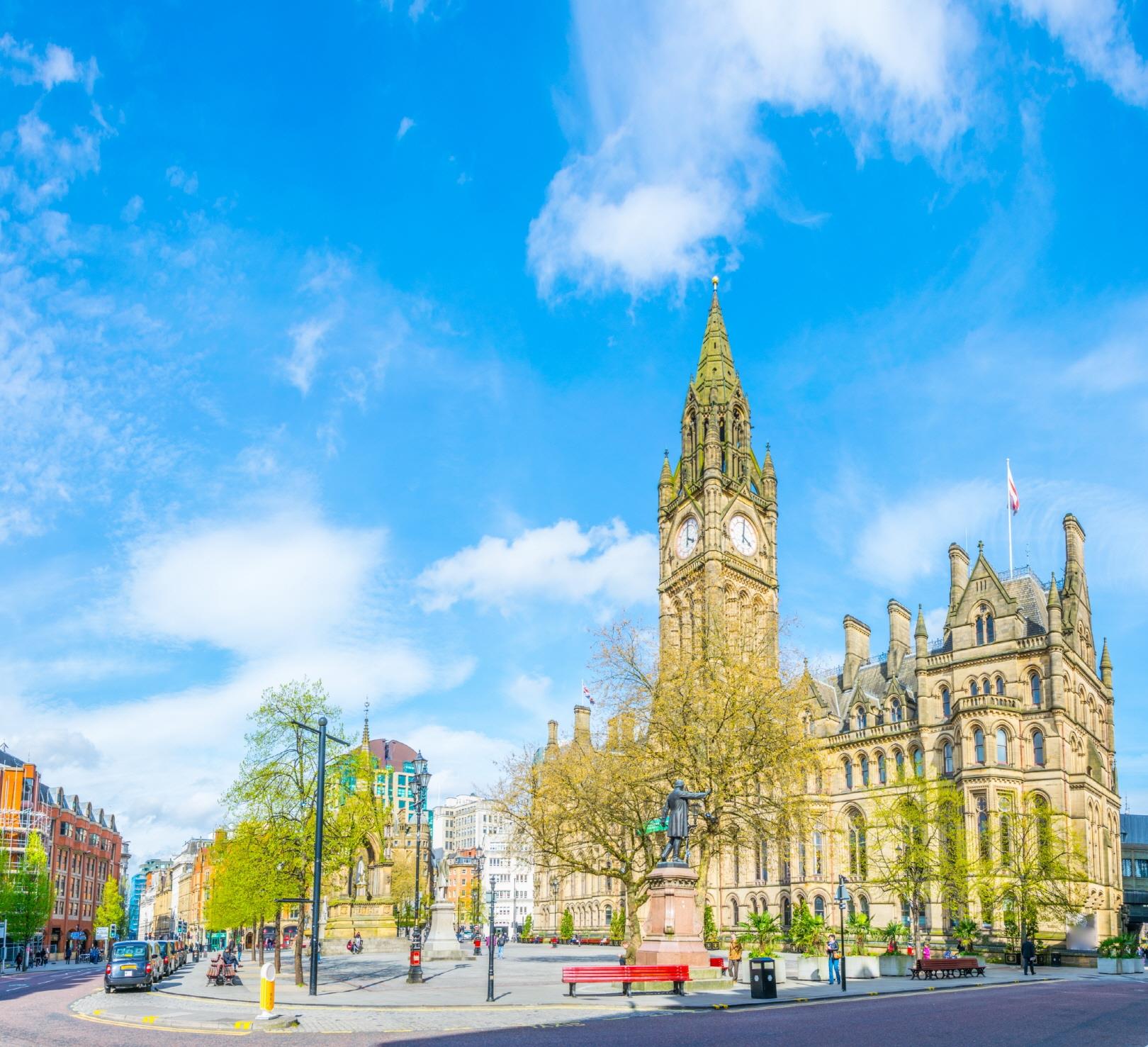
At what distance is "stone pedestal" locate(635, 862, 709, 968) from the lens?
27672 mm

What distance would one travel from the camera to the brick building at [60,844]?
9794 cm

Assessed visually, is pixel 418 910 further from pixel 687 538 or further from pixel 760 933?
pixel 687 538

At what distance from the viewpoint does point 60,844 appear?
108m

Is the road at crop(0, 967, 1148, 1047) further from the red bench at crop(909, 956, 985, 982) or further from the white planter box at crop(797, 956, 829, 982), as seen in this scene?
the red bench at crop(909, 956, 985, 982)

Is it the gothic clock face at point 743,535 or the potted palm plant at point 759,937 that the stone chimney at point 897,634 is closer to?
the gothic clock face at point 743,535

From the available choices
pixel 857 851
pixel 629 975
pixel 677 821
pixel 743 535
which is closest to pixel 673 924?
pixel 677 821

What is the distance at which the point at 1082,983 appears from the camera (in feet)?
114

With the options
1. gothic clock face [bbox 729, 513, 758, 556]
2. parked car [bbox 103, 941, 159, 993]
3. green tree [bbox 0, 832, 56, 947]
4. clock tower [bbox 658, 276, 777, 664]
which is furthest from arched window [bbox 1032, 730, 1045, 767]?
green tree [bbox 0, 832, 56, 947]

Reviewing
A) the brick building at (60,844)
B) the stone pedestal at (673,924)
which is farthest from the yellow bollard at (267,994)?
the brick building at (60,844)

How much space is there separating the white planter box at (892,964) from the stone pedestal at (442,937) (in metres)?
20.6

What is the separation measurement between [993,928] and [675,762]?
2967 centimetres

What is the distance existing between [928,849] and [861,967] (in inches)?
844

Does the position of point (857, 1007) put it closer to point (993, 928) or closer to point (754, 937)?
point (754, 937)

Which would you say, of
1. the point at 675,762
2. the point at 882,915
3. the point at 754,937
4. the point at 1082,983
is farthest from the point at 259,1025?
the point at 882,915
